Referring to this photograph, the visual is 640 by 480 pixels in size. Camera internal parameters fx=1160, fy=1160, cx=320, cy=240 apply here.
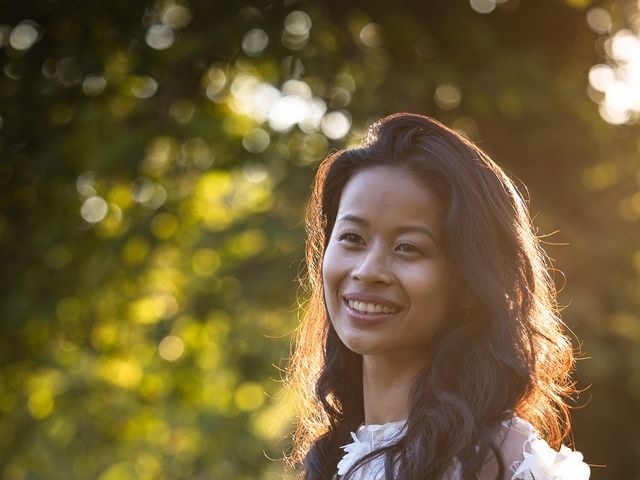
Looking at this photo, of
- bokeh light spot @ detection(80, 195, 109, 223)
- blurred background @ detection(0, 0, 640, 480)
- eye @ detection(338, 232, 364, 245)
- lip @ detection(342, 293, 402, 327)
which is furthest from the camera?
bokeh light spot @ detection(80, 195, 109, 223)

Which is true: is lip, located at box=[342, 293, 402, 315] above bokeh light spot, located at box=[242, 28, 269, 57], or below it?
below

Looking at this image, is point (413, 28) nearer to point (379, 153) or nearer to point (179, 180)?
point (179, 180)

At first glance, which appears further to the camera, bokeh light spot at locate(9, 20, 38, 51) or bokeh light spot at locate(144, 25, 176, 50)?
bokeh light spot at locate(9, 20, 38, 51)

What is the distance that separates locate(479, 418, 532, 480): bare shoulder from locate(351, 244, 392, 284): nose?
18.1 inches

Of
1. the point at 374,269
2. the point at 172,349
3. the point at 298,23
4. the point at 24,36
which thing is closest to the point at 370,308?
the point at 374,269

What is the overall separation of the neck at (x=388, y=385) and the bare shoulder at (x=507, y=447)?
0.31 m

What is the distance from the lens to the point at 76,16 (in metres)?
8.24

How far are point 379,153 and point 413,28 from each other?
4914 mm

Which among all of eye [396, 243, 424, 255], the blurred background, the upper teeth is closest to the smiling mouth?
the upper teeth

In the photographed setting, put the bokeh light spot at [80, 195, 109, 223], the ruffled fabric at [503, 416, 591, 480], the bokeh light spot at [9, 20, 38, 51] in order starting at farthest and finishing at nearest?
the bokeh light spot at [80, 195, 109, 223]
the bokeh light spot at [9, 20, 38, 51]
the ruffled fabric at [503, 416, 591, 480]

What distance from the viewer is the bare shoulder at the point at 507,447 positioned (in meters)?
2.70

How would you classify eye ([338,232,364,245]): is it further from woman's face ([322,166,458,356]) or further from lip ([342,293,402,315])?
lip ([342,293,402,315])

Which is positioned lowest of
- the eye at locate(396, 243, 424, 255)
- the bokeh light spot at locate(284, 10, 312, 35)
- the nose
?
the nose

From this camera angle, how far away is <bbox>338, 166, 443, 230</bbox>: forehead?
292cm
